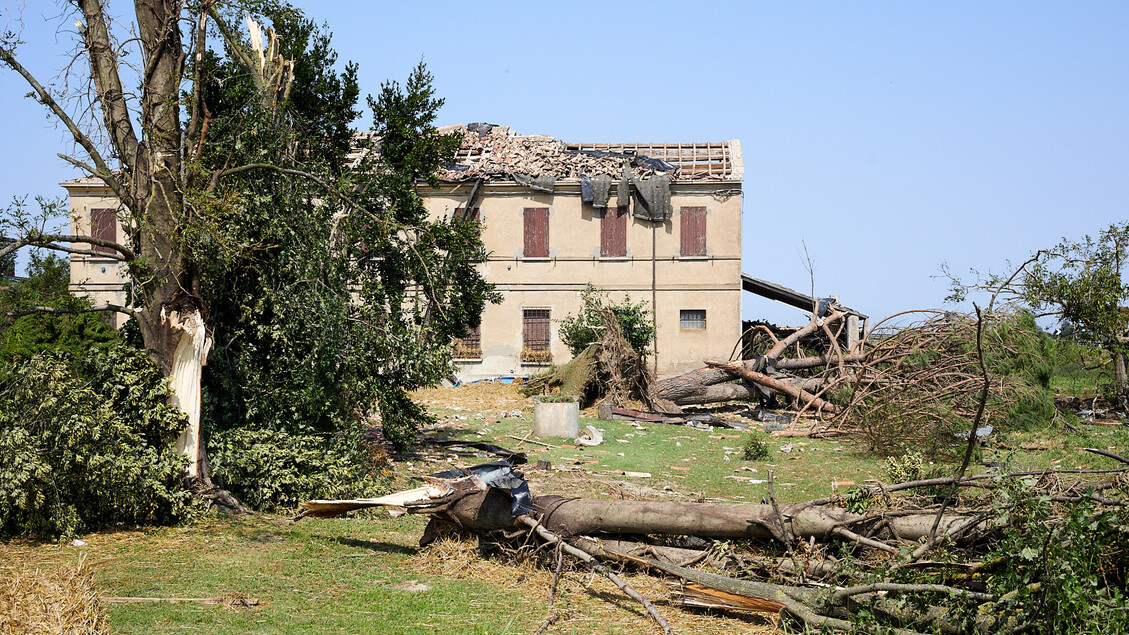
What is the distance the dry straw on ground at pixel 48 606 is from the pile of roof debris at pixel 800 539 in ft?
8.16

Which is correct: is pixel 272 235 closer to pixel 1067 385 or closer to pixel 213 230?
pixel 213 230

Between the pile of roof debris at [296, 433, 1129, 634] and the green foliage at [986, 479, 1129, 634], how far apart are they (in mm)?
70

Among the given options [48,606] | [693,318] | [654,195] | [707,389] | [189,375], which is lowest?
[48,606]

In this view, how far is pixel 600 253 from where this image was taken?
2659 cm

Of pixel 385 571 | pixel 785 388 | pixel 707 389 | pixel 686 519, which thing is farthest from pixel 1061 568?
pixel 707 389

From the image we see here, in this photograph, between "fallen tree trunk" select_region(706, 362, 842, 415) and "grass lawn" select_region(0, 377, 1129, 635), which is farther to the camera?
"fallen tree trunk" select_region(706, 362, 842, 415)

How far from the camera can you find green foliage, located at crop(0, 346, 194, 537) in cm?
771

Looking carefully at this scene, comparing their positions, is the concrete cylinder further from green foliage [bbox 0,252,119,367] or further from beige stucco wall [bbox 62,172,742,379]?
beige stucco wall [bbox 62,172,742,379]

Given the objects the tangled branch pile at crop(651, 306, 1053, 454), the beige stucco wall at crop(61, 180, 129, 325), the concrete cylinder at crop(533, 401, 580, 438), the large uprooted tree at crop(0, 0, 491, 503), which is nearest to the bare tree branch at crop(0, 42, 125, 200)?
the large uprooted tree at crop(0, 0, 491, 503)

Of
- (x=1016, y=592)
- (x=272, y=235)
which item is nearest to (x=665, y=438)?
(x=272, y=235)

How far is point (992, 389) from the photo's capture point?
13930 mm

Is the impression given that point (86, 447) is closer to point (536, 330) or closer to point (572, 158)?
point (536, 330)

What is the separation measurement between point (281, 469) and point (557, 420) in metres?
6.23

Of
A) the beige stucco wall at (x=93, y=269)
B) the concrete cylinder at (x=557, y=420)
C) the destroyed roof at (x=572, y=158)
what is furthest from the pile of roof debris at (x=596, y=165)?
the concrete cylinder at (x=557, y=420)
